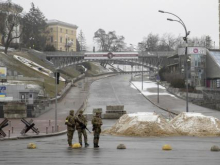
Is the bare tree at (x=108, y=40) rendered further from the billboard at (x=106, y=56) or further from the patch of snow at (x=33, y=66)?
the patch of snow at (x=33, y=66)

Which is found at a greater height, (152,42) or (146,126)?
(152,42)

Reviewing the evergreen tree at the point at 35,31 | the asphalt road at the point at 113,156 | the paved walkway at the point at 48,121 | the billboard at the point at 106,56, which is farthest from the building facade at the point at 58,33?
the asphalt road at the point at 113,156

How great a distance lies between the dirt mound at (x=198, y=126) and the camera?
24.9m

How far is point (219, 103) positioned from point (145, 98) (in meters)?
18.6

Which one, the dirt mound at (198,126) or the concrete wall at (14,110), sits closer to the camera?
the dirt mound at (198,126)

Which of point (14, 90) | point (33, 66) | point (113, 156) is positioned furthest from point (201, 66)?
point (113, 156)

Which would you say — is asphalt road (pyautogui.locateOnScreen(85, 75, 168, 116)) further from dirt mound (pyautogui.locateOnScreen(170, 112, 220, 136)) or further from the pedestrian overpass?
the pedestrian overpass

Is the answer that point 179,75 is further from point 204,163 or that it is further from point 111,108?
point 204,163

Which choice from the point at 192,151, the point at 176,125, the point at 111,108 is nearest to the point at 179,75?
the point at 111,108

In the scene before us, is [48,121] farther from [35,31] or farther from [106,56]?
[35,31]

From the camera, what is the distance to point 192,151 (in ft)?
55.8

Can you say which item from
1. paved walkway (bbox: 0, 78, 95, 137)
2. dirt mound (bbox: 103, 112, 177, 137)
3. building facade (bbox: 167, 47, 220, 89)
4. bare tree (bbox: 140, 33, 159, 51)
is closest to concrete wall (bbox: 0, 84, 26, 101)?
paved walkway (bbox: 0, 78, 95, 137)

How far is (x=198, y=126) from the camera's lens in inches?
995

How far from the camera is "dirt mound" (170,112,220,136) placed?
981 inches
